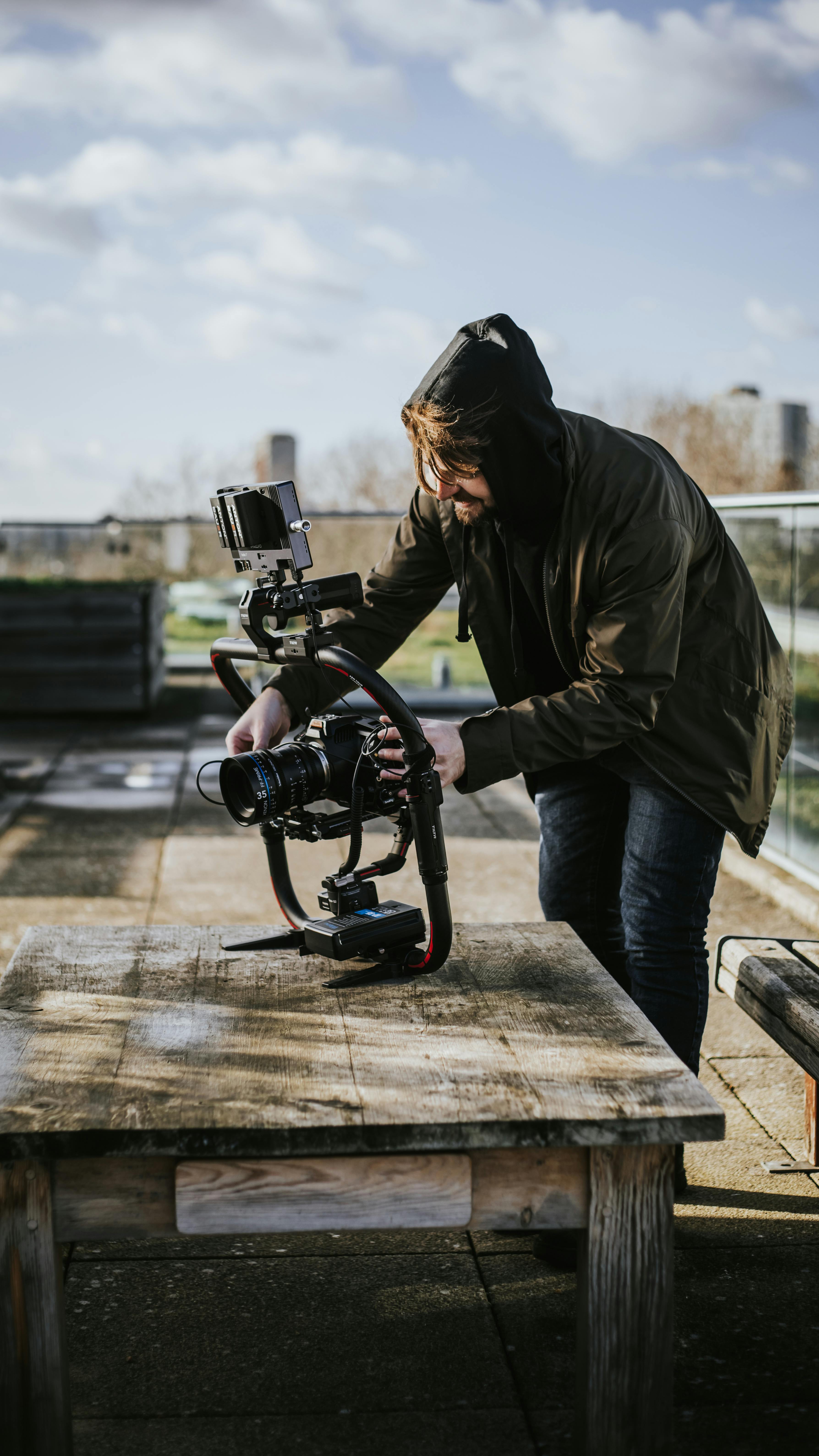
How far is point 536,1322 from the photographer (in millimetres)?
2328

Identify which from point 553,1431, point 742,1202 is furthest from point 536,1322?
point 742,1202

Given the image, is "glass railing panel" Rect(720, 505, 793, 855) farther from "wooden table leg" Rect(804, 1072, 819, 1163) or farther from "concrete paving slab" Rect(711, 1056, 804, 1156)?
"wooden table leg" Rect(804, 1072, 819, 1163)

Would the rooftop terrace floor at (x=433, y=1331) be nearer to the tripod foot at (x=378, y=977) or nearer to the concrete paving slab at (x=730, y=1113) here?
the concrete paving slab at (x=730, y=1113)

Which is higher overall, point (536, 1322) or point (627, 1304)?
point (627, 1304)

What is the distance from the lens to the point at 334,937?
220cm

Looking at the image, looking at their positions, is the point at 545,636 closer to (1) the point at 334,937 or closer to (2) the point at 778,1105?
(1) the point at 334,937

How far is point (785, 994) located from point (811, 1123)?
22.9 inches

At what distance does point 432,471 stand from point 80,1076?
1177 millimetres

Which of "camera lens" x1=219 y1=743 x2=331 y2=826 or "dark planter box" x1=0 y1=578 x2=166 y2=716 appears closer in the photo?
"camera lens" x1=219 y1=743 x2=331 y2=826

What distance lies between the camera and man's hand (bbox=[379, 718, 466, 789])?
2105mm

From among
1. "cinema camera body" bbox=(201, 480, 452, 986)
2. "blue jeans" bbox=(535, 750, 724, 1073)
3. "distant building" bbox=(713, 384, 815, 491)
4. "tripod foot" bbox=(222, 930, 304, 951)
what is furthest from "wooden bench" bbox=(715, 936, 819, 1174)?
"distant building" bbox=(713, 384, 815, 491)

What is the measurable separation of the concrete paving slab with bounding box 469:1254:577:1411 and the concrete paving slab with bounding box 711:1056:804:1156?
Result: 2.82ft

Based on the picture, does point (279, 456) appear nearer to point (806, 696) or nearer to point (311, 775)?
point (806, 696)

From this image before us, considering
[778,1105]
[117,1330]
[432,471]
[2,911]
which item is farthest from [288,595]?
[2,911]
